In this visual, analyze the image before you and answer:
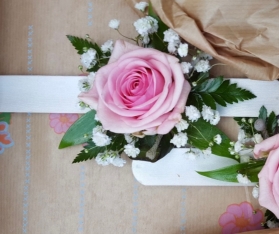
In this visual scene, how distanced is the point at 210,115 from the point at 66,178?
1.22 feet

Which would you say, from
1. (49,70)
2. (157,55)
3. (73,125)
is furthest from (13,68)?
(157,55)

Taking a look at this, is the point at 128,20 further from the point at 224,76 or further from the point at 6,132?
the point at 6,132

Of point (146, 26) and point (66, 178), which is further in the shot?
point (66, 178)

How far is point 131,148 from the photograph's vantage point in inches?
31.2

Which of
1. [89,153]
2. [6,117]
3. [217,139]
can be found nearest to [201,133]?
[217,139]

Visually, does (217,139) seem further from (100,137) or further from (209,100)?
(100,137)

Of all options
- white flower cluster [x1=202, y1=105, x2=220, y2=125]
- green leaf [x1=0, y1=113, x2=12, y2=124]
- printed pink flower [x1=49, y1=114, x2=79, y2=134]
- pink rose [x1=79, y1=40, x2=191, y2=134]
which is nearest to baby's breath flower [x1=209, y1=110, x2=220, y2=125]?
white flower cluster [x1=202, y1=105, x2=220, y2=125]

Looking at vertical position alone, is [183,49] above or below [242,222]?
above

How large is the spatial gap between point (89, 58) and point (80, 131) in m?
0.17

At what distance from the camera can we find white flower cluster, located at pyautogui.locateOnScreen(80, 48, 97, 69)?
804 mm

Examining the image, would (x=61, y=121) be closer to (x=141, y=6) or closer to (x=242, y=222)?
(x=141, y=6)

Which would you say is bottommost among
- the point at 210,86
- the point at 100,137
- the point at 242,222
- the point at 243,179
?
the point at 242,222

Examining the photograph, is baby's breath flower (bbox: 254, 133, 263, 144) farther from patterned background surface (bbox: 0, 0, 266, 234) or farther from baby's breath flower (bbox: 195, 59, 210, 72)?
baby's breath flower (bbox: 195, 59, 210, 72)

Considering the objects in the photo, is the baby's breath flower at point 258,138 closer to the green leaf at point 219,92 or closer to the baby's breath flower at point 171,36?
the green leaf at point 219,92
